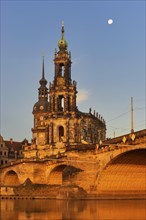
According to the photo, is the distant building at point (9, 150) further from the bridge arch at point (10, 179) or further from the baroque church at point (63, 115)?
the bridge arch at point (10, 179)

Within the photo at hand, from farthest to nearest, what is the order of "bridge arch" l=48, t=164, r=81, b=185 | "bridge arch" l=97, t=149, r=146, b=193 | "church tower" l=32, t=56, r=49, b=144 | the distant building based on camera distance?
the distant building
"church tower" l=32, t=56, r=49, b=144
"bridge arch" l=48, t=164, r=81, b=185
"bridge arch" l=97, t=149, r=146, b=193

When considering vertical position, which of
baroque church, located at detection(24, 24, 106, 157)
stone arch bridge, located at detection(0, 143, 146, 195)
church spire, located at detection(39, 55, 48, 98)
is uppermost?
church spire, located at detection(39, 55, 48, 98)

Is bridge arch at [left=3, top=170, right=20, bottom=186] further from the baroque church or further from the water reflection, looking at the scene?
the water reflection

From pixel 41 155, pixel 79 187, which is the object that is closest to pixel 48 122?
pixel 41 155

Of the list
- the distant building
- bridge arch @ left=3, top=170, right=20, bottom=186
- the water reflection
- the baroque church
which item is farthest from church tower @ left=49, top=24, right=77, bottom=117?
the water reflection

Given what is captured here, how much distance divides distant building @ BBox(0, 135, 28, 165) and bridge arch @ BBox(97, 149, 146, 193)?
71491 mm

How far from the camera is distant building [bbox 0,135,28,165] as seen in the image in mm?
133000

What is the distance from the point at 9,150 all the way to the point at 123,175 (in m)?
78.9

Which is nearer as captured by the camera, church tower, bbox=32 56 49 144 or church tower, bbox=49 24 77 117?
church tower, bbox=49 24 77 117

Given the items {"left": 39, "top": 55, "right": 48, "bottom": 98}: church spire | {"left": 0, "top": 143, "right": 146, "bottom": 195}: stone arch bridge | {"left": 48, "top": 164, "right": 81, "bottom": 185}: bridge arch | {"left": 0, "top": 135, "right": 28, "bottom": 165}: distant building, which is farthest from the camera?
{"left": 39, "top": 55, "right": 48, "bottom": 98}: church spire

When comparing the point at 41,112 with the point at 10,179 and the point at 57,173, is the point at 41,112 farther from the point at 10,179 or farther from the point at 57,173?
the point at 57,173

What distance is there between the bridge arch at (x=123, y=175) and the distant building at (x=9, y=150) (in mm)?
71491

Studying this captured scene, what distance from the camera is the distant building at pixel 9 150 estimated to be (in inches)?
Answer: 5236

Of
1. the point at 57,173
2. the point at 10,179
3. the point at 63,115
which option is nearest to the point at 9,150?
the point at 10,179
